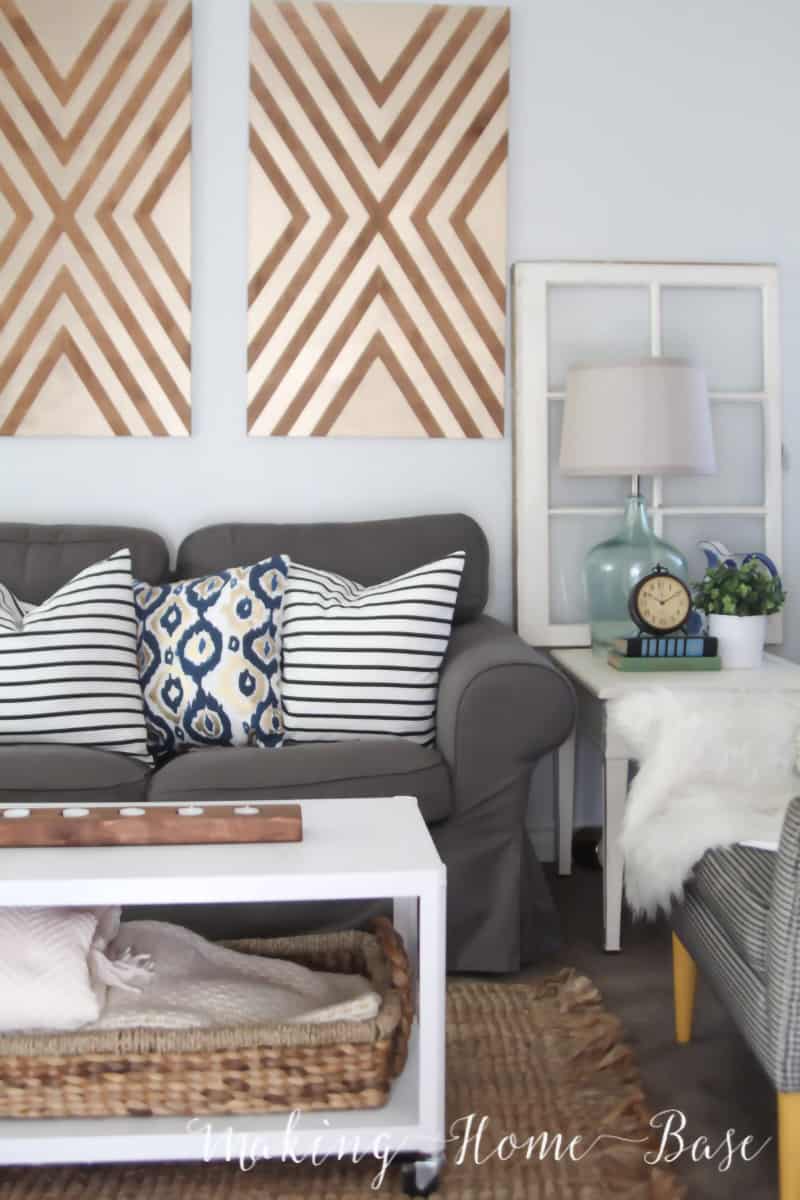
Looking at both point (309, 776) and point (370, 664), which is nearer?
point (309, 776)

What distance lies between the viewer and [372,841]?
5.48 feet

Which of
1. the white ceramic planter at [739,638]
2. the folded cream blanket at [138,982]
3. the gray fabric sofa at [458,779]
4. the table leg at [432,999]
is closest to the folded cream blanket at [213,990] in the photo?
the folded cream blanket at [138,982]

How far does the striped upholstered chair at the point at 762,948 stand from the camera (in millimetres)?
1451

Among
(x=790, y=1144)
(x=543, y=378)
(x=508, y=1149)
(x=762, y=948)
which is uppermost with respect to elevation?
(x=543, y=378)

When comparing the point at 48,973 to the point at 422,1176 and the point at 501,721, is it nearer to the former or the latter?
the point at 422,1176

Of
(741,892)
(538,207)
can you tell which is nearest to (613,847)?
(741,892)

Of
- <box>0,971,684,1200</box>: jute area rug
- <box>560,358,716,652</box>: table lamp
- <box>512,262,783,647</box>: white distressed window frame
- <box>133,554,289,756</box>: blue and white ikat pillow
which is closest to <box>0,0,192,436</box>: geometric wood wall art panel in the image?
<box>133,554,289,756</box>: blue and white ikat pillow

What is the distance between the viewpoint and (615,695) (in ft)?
8.18

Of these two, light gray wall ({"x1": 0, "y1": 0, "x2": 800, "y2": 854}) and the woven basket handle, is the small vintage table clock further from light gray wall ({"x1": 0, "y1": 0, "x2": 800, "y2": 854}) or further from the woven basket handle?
the woven basket handle

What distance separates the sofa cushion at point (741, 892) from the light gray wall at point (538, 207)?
1.57 meters

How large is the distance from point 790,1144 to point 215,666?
4.90ft

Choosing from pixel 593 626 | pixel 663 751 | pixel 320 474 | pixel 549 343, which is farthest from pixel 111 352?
pixel 663 751

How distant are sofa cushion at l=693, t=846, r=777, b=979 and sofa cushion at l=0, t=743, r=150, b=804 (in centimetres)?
110

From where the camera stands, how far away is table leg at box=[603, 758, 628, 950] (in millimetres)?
2467
